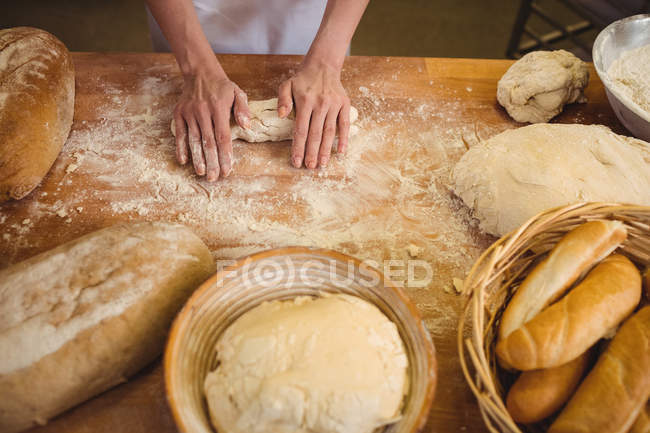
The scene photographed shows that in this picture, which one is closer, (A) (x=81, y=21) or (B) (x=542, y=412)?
(B) (x=542, y=412)

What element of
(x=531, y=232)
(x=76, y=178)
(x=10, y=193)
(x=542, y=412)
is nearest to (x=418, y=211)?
(x=531, y=232)

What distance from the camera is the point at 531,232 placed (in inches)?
37.0

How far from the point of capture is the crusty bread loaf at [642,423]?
2.56 ft

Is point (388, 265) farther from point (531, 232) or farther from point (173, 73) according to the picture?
point (173, 73)

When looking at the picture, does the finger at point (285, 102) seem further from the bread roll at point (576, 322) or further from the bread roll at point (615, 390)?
the bread roll at point (615, 390)

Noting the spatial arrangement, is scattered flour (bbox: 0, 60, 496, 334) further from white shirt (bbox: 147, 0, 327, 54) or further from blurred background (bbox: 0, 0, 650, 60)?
blurred background (bbox: 0, 0, 650, 60)

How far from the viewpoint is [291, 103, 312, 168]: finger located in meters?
1.41

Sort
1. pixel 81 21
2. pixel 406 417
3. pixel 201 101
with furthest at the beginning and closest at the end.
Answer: pixel 81 21, pixel 201 101, pixel 406 417

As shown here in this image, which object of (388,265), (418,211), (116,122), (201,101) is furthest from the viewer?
(116,122)

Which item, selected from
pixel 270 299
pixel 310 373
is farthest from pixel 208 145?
pixel 310 373

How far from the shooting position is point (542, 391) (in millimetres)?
831

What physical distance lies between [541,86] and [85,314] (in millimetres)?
1479

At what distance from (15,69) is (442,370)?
59.0 inches

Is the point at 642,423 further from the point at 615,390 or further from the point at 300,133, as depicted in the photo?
the point at 300,133
